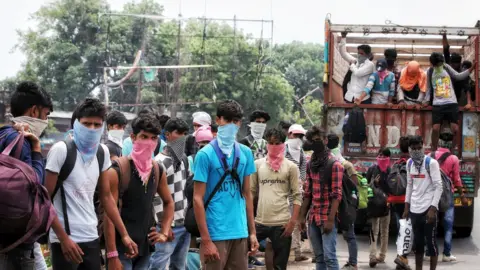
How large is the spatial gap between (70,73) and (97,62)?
2.62 m

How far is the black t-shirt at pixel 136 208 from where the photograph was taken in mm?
6219

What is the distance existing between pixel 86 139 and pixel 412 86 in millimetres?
9683

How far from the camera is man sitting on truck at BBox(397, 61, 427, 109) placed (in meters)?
14.3

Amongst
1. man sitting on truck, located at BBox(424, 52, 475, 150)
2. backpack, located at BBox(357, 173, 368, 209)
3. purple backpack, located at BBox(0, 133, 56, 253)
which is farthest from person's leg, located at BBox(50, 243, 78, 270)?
man sitting on truck, located at BBox(424, 52, 475, 150)

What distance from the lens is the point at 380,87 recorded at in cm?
1437

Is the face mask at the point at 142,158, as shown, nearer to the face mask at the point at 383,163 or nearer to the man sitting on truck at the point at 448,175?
the face mask at the point at 383,163

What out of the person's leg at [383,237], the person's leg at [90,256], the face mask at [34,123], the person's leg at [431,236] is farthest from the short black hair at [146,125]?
the person's leg at [383,237]

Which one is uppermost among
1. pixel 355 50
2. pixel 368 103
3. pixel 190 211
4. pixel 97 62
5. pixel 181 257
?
pixel 97 62

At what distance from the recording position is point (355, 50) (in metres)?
16.6

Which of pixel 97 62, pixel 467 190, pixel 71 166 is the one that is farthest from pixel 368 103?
pixel 97 62

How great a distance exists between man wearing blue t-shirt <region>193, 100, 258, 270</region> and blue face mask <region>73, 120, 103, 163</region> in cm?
105

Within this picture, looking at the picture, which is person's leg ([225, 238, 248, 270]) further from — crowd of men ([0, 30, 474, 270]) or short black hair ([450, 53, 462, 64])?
short black hair ([450, 53, 462, 64])

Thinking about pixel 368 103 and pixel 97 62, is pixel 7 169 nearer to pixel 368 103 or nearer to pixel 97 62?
pixel 368 103

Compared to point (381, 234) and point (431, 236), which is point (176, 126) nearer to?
point (431, 236)
